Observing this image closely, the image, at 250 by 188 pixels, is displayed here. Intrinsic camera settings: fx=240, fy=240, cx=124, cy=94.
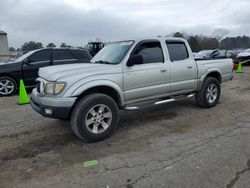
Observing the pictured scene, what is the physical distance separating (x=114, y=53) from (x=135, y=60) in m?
0.69

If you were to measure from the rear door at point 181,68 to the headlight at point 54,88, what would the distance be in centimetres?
257

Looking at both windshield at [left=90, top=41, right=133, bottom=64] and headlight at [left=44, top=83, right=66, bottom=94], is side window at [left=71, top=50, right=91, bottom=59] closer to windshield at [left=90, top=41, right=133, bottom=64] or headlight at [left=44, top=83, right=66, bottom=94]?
windshield at [left=90, top=41, right=133, bottom=64]

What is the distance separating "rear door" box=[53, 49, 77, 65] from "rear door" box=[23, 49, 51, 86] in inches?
9.3

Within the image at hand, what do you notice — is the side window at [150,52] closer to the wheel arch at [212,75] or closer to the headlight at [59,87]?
the wheel arch at [212,75]

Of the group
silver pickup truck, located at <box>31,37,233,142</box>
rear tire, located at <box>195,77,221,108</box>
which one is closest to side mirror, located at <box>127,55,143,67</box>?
silver pickup truck, located at <box>31,37,233,142</box>

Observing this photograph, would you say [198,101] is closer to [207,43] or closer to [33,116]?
[33,116]

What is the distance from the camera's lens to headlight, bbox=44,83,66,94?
4.07 m

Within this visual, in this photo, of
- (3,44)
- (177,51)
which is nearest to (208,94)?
(177,51)

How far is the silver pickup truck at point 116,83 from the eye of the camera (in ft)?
13.5

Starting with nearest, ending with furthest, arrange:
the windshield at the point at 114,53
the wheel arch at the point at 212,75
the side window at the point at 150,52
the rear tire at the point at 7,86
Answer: the windshield at the point at 114,53, the side window at the point at 150,52, the wheel arch at the point at 212,75, the rear tire at the point at 7,86

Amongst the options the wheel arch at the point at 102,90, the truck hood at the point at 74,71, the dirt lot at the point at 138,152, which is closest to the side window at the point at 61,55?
the dirt lot at the point at 138,152

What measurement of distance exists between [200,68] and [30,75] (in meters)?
6.23

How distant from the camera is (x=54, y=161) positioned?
3678 mm

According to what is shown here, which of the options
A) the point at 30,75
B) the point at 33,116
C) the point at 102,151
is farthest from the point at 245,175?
the point at 30,75
